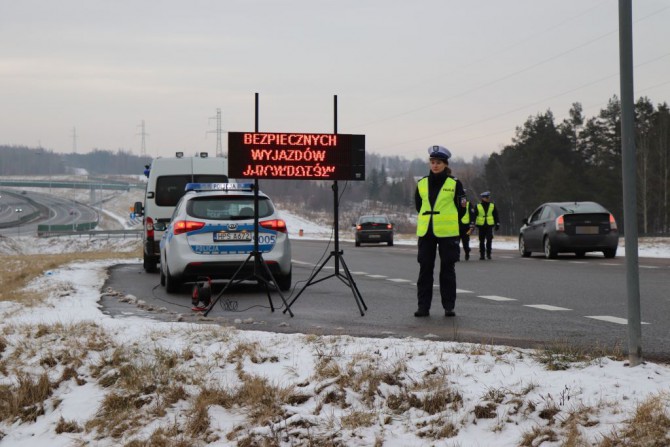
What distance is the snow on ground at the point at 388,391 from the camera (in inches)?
219

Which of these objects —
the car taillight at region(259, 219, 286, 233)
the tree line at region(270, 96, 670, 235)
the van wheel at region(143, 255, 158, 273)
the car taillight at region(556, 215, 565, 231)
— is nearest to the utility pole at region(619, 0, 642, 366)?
the car taillight at region(259, 219, 286, 233)

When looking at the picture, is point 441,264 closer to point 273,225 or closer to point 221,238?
point 273,225

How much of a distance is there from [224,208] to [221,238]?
1.72 feet

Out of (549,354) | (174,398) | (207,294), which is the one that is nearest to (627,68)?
(549,354)

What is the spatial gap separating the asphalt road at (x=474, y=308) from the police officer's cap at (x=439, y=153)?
6.00ft

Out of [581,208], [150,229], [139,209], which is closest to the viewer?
[150,229]

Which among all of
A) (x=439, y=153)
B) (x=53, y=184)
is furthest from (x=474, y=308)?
(x=53, y=184)

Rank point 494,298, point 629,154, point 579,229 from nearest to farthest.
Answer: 1. point 629,154
2. point 494,298
3. point 579,229

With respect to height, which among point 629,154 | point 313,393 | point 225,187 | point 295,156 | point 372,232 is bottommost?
point 313,393

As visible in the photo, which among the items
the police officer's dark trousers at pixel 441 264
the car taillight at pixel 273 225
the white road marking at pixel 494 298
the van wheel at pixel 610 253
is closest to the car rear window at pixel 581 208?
the van wheel at pixel 610 253

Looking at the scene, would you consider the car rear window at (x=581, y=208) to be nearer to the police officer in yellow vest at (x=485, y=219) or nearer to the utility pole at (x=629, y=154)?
the police officer in yellow vest at (x=485, y=219)

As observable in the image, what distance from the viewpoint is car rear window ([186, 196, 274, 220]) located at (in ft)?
47.3

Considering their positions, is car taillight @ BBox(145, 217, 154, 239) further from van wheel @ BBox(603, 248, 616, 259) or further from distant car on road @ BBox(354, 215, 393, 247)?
distant car on road @ BBox(354, 215, 393, 247)

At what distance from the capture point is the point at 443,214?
1041 cm
